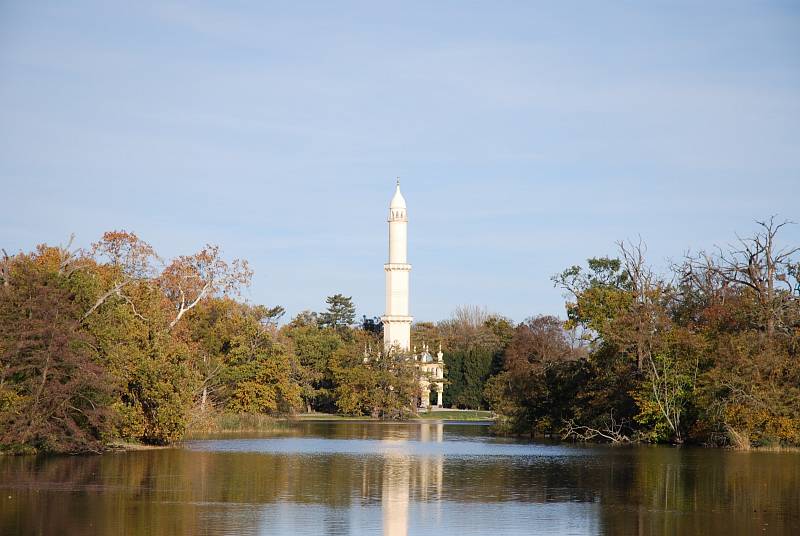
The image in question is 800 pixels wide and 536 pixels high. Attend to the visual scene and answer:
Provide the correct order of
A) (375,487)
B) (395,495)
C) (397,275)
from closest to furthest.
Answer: (395,495)
(375,487)
(397,275)

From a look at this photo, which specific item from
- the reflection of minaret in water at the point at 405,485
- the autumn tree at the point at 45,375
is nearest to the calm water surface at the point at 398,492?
the reflection of minaret in water at the point at 405,485

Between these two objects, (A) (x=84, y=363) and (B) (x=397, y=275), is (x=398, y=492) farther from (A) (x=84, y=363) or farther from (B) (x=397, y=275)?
(B) (x=397, y=275)

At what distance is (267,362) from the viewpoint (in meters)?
63.6

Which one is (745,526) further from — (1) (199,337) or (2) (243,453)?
(1) (199,337)

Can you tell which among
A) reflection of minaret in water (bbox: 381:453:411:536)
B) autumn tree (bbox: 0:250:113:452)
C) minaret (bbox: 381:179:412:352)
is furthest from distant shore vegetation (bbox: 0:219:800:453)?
minaret (bbox: 381:179:412:352)

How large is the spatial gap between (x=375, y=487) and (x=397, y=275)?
73155 millimetres

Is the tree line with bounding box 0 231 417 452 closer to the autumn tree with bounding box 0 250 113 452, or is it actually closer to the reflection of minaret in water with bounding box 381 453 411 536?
the autumn tree with bounding box 0 250 113 452

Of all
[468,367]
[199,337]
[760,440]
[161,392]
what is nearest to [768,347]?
[760,440]

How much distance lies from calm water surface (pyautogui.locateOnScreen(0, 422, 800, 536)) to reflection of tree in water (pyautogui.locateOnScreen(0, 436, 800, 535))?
0.04 m

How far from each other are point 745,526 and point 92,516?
1191cm

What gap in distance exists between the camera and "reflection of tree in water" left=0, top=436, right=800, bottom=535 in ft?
63.9

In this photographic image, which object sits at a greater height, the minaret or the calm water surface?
the minaret

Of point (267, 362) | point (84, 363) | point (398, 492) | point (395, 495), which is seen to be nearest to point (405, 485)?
point (398, 492)

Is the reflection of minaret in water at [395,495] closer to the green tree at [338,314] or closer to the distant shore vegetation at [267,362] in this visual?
the distant shore vegetation at [267,362]
